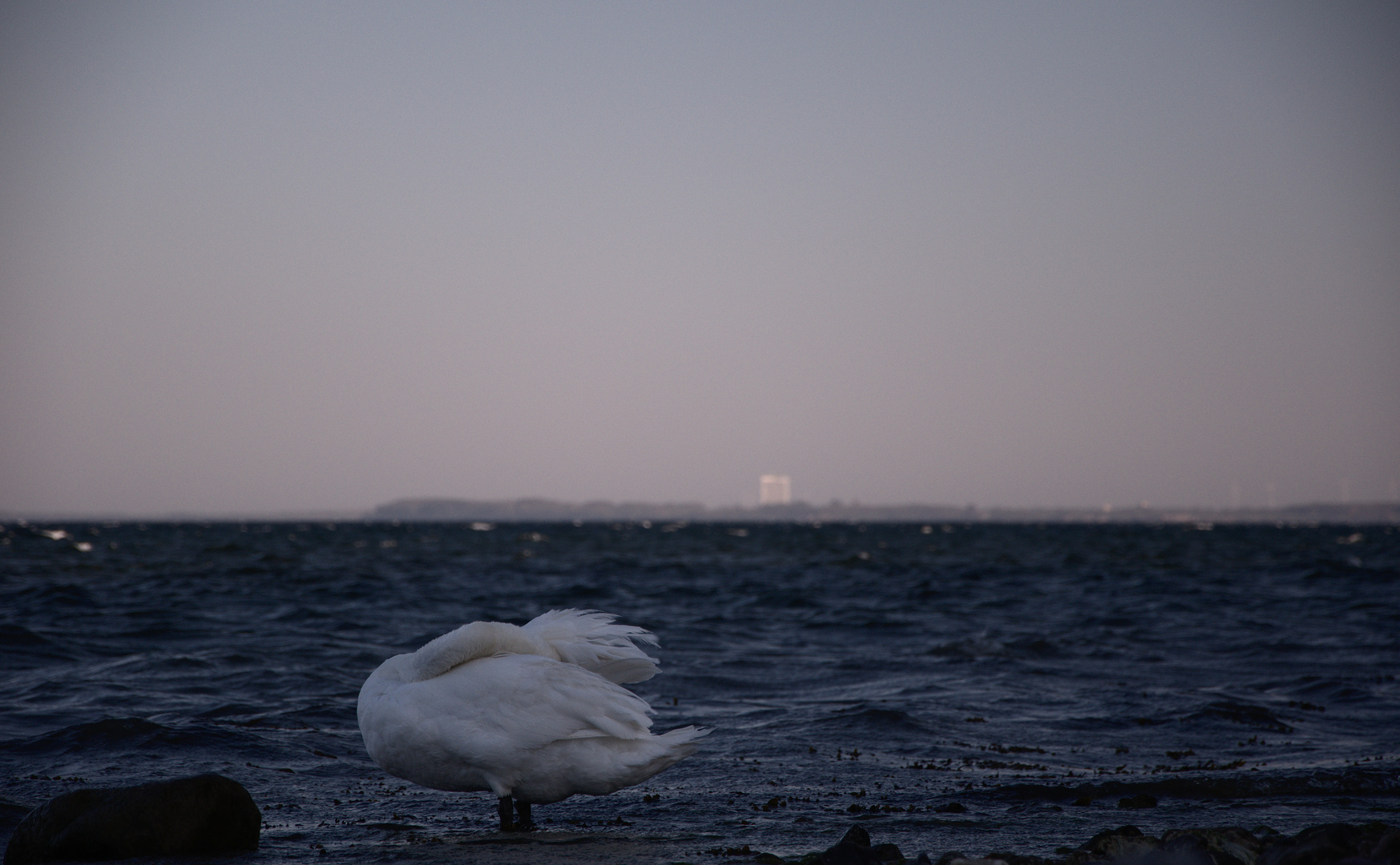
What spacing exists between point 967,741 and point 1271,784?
2.42 metres

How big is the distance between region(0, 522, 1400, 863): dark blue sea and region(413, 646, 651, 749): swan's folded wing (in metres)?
0.60

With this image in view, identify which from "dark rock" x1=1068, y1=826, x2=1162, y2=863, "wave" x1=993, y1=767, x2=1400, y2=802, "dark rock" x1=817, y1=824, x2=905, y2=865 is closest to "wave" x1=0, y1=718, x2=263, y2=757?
"dark rock" x1=817, y1=824, x2=905, y2=865

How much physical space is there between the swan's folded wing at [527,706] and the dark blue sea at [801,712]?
1.96 ft

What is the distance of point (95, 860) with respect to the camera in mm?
5805

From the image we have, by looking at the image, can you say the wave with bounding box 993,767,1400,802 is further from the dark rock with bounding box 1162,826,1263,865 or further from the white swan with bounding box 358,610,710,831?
the white swan with bounding box 358,610,710,831

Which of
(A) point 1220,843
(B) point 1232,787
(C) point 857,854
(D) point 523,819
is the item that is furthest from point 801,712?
(C) point 857,854

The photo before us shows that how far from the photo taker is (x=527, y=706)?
6.28 metres

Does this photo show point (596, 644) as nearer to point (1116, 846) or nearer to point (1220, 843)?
point (1116, 846)

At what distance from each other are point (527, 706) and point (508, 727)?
15cm

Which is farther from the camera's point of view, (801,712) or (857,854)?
(801,712)

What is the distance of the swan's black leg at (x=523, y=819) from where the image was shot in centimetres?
660

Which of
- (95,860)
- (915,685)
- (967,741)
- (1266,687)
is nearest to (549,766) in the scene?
(95,860)

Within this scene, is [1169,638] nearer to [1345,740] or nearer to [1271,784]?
[1345,740]

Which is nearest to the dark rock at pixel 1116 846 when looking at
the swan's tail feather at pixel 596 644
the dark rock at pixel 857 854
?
the dark rock at pixel 857 854
